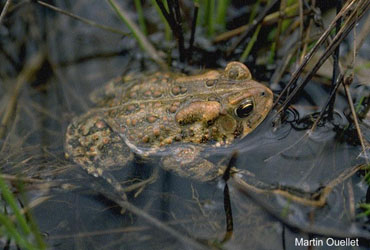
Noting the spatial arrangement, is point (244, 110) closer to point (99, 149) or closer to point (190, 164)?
point (190, 164)

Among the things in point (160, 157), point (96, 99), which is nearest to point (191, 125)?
point (160, 157)

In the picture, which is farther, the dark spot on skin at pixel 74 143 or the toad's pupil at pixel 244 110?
the dark spot on skin at pixel 74 143

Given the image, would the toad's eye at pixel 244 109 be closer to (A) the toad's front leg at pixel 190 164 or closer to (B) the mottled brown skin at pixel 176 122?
(B) the mottled brown skin at pixel 176 122

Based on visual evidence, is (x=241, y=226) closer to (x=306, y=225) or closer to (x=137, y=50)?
(x=306, y=225)

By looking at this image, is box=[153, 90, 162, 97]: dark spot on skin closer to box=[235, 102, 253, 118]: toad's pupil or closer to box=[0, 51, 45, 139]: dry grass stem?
box=[235, 102, 253, 118]: toad's pupil

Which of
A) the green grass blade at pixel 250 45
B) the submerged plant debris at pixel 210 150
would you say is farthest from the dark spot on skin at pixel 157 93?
the green grass blade at pixel 250 45

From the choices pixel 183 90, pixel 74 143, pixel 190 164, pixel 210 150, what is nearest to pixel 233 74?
pixel 183 90

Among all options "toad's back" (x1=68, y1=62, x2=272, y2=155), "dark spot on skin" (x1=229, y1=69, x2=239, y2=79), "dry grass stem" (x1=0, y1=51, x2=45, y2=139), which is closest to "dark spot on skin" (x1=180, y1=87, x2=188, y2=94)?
"toad's back" (x1=68, y1=62, x2=272, y2=155)
